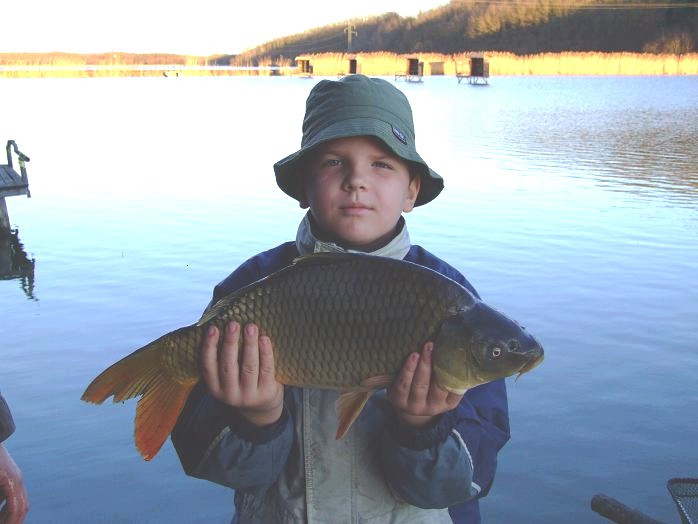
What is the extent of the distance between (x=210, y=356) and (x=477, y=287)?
5821mm

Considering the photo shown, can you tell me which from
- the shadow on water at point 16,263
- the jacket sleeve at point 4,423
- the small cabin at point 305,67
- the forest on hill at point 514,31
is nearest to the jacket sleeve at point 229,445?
the jacket sleeve at point 4,423

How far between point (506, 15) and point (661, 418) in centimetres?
10160

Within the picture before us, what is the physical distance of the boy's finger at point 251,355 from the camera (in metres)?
1.50

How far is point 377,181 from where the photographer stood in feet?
5.87

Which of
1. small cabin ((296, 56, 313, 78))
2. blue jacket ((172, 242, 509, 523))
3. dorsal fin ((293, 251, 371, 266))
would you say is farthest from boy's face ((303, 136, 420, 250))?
small cabin ((296, 56, 313, 78))

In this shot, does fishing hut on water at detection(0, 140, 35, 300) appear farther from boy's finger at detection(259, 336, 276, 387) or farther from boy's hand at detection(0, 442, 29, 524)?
boy's finger at detection(259, 336, 276, 387)

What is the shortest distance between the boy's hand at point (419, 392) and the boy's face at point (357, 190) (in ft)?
1.32

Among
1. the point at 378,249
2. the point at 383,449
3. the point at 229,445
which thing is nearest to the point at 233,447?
the point at 229,445

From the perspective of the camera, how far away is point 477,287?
23.6 feet

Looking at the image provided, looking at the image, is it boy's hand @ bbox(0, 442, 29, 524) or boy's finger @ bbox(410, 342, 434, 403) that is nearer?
boy's finger @ bbox(410, 342, 434, 403)

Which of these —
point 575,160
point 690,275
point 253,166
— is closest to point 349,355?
point 690,275

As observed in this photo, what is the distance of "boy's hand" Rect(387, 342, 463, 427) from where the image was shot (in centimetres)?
145

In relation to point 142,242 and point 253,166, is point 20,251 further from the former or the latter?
point 253,166

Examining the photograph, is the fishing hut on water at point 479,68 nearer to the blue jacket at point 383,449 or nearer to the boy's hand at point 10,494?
the blue jacket at point 383,449
